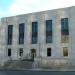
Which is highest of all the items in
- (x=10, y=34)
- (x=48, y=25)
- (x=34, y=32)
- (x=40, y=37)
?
(x=48, y=25)

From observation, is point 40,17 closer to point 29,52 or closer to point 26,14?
point 26,14

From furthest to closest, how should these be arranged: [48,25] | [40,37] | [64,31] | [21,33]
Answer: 1. [21,33]
2. [40,37]
3. [48,25]
4. [64,31]

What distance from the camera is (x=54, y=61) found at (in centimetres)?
6206

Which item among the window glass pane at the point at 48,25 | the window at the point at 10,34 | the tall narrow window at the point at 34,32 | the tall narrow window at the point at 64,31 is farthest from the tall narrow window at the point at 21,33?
the tall narrow window at the point at 64,31

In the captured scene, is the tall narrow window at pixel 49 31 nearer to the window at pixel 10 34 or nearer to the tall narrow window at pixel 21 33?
the tall narrow window at pixel 21 33

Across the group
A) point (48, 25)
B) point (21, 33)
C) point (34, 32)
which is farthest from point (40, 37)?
point (21, 33)

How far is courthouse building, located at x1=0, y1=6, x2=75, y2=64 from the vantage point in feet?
211

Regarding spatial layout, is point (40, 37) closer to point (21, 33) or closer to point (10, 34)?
point (21, 33)

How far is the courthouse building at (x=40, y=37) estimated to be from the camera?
64312 millimetres

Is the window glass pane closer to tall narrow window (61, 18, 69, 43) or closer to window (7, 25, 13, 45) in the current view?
tall narrow window (61, 18, 69, 43)

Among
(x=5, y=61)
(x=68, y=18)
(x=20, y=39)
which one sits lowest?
(x=5, y=61)

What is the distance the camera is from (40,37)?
69.2 m

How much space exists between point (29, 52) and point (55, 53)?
8.14 m

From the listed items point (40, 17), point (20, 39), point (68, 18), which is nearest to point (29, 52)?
point (20, 39)
